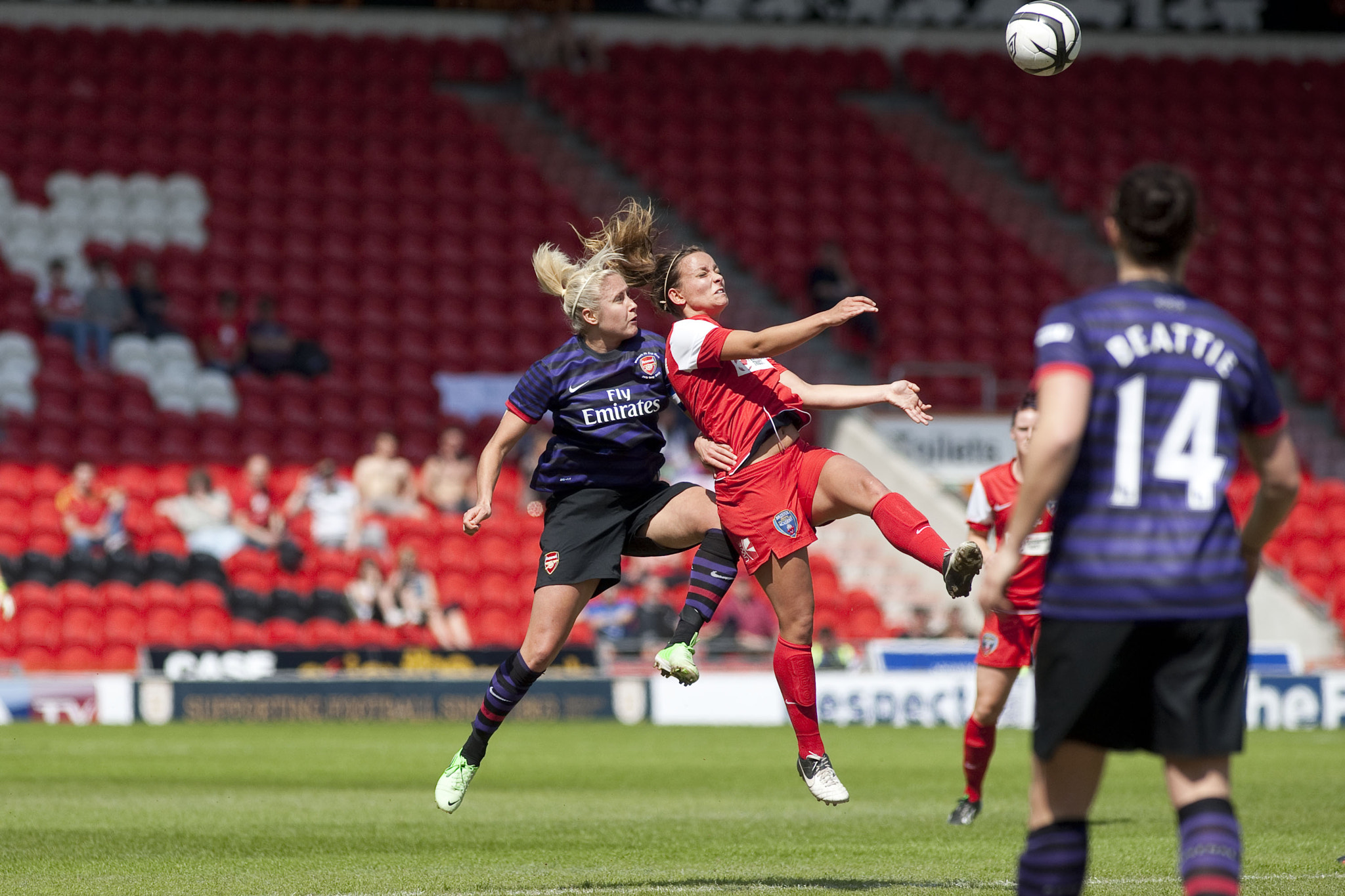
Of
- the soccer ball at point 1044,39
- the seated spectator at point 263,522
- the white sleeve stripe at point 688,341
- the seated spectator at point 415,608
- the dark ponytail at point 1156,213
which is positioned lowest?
the seated spectator at point 415,608

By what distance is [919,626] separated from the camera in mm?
18469

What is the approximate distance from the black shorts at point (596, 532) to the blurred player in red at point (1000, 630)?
1.98 metres

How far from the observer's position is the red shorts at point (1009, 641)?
9.16 metres

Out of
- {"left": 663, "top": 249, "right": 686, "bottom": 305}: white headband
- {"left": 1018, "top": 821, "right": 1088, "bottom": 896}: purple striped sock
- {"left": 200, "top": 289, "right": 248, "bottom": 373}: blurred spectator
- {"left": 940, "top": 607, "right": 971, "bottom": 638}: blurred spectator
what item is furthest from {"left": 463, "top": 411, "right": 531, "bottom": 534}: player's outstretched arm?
{"left": 200, "top": 289, "right": 248, "bottom": 373}: blurred spectator

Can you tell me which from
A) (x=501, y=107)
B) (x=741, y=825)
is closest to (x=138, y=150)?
(x=501, y=107)

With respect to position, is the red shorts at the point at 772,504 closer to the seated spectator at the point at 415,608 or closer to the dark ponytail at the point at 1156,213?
the dark ponytail at the point at 1156,213

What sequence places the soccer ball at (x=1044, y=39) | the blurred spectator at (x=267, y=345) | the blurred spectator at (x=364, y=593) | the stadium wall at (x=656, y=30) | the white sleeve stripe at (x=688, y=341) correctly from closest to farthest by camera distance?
the white sleeve stripe at (x=688, y=341) < the soccer ball at (x=1044, y=39) < the blurred spectator at (x=364, y=593) < the blurred spectator at (x=267, y=345) < the stadium wall at (x=656, y=30)

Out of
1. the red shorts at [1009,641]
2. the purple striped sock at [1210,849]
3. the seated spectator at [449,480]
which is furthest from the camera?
the seated spectator at [449,480]

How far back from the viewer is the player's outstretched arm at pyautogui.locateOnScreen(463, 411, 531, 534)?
25.3 ft

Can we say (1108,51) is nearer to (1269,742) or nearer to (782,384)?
(1269,742)

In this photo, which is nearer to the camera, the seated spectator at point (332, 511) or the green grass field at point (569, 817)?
the green grass field at point (569, 817)

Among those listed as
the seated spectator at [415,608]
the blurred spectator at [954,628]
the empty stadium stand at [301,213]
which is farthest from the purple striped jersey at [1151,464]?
the empty stadium stand at [301,213]

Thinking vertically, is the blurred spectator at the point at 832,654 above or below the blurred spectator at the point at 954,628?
below

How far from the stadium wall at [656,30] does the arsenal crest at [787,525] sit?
19738mm
